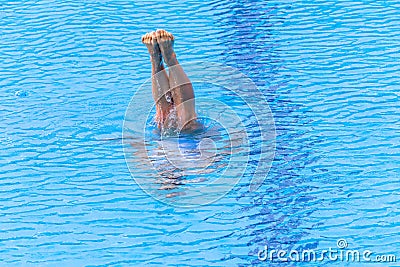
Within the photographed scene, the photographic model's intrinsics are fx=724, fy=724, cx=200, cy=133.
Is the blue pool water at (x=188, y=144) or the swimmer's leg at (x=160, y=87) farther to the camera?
the swimmer's leg at (x=160, y=87)

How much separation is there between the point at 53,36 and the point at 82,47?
1.71 ft

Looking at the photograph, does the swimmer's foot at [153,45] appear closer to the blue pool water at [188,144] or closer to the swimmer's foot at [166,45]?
the swimmer's foot at [166,45]

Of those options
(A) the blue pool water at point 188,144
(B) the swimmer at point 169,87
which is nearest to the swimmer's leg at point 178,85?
(B) the swimmer at point 169,87

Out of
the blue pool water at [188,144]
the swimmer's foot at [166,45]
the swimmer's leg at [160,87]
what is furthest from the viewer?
the swimmer's leg at [160,87]

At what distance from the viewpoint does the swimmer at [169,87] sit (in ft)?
18.3

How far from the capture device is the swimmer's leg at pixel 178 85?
5582mm

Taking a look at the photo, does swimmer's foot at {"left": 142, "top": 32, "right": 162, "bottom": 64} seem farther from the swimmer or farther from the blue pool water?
the blue pool water

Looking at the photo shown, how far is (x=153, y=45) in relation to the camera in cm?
560

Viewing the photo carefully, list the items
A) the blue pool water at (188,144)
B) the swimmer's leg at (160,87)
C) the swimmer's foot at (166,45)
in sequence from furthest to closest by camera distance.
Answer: the swimmer's leg at (160,87) < the swimmer's foot at (166,45) < the blue pool water at (188,144)

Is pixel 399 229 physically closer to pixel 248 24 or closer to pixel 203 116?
pixel 203 116

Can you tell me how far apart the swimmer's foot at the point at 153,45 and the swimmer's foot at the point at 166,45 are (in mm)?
33

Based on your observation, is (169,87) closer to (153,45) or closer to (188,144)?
(153,45)

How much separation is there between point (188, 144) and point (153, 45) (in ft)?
2.67

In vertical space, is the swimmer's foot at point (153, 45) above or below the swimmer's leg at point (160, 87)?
above
